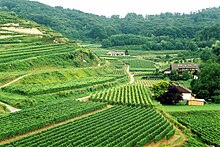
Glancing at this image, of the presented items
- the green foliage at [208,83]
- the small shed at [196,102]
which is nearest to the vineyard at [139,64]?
the green foliage at [208,83]

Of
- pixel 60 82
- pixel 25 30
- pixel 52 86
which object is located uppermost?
pixel 25 30

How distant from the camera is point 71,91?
59938mm

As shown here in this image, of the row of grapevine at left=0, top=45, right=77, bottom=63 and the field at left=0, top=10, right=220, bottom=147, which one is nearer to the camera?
the field at left=0, top=10, right=220, bottom=147

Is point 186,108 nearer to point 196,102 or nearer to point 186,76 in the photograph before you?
point 196,102

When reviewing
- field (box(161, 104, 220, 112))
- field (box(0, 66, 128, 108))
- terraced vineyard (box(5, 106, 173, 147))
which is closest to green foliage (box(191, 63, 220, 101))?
field (box(161, 104, 220, 112))

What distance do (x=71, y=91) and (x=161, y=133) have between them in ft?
74.6

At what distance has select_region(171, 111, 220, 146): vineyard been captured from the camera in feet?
146

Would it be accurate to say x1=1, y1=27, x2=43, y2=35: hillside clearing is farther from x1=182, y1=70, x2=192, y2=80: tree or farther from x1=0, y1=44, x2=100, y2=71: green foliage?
x1=182, y1=70, x2=192, y2=80: tree

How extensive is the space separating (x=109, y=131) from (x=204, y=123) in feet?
59.1

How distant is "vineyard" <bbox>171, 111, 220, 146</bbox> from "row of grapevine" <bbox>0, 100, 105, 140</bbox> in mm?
12331

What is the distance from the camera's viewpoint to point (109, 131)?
39188 millimetres

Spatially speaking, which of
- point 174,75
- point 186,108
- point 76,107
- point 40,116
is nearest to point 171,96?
point 186,108

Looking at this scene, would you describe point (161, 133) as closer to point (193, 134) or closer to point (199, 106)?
point (193, 134)

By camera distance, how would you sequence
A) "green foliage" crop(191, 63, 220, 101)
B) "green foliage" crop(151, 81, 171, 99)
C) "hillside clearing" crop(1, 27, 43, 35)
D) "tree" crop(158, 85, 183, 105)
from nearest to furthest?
"tree" crop(158, 85, 183, 105) → "green foliage" crop(151, 81, 171, 99) → "green foliage" crop(191, 63, 220, 101) → "hillside clearing" crop(1, 27, 43, 35)
